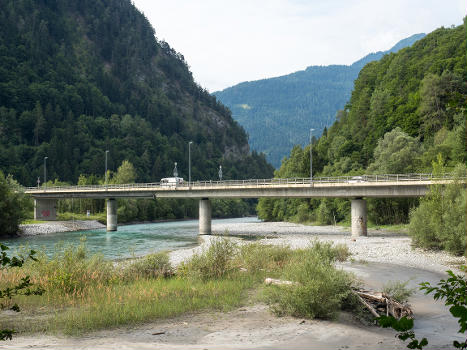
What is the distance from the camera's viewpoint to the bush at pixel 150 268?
23281 mm

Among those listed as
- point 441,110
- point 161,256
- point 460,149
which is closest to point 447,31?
point 441,110

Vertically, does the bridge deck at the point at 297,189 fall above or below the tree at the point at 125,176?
below

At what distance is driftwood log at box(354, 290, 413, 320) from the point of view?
1636 centimetres

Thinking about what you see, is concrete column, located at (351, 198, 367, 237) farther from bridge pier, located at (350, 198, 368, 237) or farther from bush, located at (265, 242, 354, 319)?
bush, located at (265, 242, 354, 319)

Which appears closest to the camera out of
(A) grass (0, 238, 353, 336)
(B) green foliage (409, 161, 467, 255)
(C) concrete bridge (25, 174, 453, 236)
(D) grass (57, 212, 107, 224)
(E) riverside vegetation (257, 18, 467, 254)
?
(A) grass (0, 238, 353, 336)

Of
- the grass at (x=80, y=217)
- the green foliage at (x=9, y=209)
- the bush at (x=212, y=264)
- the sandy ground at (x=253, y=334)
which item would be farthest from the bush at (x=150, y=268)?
the grass at (x=80, y=217)

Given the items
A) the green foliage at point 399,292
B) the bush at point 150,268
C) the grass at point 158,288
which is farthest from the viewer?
the bush at point 150,268

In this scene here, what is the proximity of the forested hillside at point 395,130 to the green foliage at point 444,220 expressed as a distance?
21.3 m

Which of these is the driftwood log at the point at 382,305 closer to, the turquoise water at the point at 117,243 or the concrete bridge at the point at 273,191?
the turquoise water at the point at 117,243

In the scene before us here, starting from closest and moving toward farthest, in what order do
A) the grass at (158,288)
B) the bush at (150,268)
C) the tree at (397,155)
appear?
1. the grass at (158,288)
2. the bush at (150,268)
3. the tree at (397,155)

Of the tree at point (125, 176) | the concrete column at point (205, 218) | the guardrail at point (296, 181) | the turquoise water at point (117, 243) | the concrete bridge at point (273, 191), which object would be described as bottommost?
the turquoise water at point (117, 243)

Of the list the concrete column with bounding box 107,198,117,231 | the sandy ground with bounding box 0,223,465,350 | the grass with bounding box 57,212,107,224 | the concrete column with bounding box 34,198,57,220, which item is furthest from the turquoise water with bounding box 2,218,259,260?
the grass with bounding box 57,212,107,224

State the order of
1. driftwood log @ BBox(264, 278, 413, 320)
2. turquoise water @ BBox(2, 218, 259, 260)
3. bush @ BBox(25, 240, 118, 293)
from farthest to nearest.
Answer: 1. turquoise water @ BBox(2, 218, 259, 260)
2. bush @ BBox(25, 240, 118, 293)
3. driftwood log @ BBox(264, 278, 413, 320)

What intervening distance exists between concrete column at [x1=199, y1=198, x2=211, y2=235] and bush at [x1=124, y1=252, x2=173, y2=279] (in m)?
45.9
